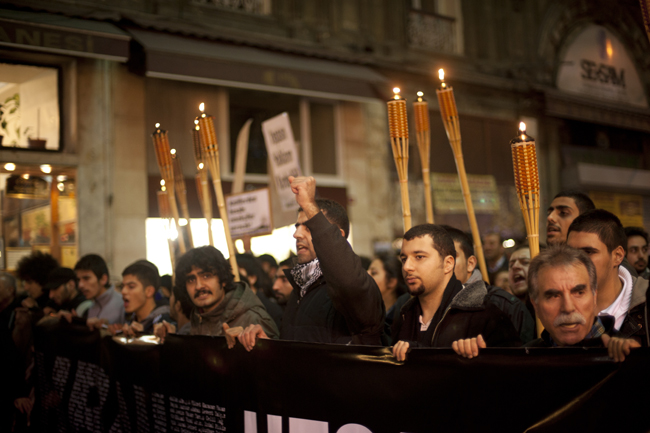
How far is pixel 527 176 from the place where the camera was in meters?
3.20

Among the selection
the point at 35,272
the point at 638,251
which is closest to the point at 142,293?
the point at 35,272

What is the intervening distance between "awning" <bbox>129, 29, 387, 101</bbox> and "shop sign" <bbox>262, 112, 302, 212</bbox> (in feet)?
9.93

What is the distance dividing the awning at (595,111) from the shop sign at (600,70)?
48cm

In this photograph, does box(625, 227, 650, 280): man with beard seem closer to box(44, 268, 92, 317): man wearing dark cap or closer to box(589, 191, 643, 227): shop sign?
box(44, 268, 92, 317): man wearing dark cap

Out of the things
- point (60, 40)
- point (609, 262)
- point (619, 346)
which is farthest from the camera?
point (60, 40)

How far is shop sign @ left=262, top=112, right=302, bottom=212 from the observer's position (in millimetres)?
6801

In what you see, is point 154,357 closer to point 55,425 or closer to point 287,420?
point 287,420

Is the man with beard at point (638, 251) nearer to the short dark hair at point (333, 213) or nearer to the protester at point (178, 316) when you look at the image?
the short dark hair at point (333, 213)

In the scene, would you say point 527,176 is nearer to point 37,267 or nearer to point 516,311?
point 516,311

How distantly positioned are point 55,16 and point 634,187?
48.3 ft

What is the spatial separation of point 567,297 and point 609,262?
0.77 m

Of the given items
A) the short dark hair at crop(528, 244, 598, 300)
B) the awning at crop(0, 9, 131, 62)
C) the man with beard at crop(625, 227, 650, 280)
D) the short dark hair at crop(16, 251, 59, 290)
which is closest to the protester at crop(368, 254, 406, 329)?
the man with beard at crop(625, 227, 650, 280)

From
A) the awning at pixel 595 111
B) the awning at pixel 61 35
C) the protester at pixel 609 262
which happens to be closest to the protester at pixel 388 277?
the protester at pixel 609 262

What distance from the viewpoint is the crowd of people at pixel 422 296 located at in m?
2.49
